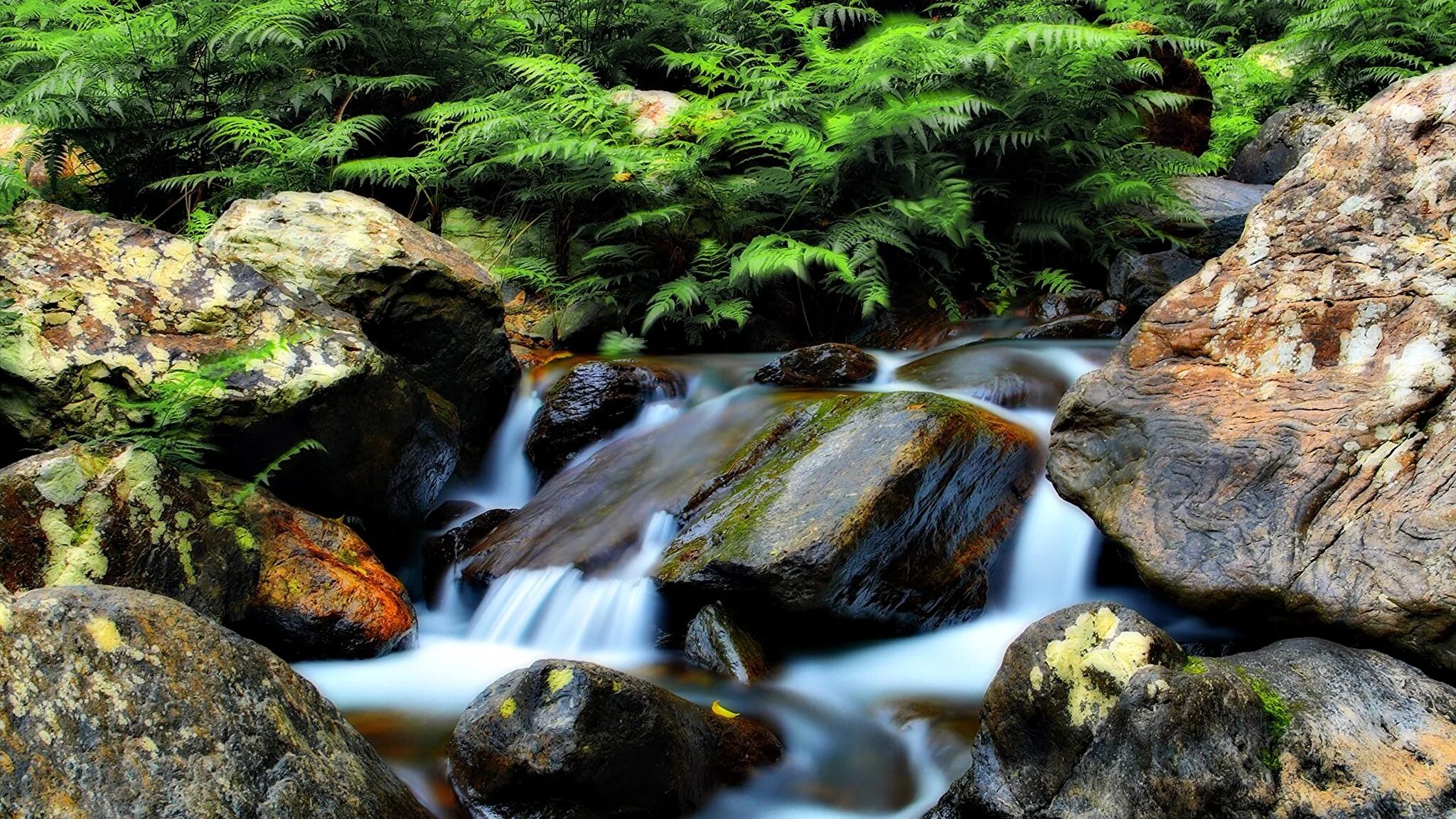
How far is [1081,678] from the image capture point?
2.39 metres

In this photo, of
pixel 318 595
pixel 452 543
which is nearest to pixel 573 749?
pixel 318 595

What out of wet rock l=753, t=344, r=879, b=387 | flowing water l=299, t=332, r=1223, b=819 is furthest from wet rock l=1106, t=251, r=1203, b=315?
wet rock l=753, t=344, r=879, b=387

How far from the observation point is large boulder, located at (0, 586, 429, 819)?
1.75m

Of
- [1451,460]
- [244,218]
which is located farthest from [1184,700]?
[244,218]

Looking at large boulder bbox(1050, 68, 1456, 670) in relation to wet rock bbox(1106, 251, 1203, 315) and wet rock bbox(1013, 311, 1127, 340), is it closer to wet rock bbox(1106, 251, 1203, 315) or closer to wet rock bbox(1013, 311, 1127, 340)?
wet rock bbox(1013, 311, 1127, 340)

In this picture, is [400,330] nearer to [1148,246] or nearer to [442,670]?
[442,670]

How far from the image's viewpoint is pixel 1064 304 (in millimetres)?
6742

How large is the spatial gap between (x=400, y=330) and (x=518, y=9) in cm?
503

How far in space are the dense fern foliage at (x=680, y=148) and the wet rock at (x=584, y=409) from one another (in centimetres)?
89

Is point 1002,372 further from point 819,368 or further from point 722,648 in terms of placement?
point 722,648

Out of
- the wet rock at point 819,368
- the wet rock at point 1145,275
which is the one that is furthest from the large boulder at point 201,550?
the wet rock at point 1145,275

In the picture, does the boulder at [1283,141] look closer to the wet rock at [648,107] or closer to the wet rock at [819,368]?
the wet rock at [819,368]

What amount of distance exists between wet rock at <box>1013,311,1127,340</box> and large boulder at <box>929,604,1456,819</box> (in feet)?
12.5

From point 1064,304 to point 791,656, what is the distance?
4084mm
